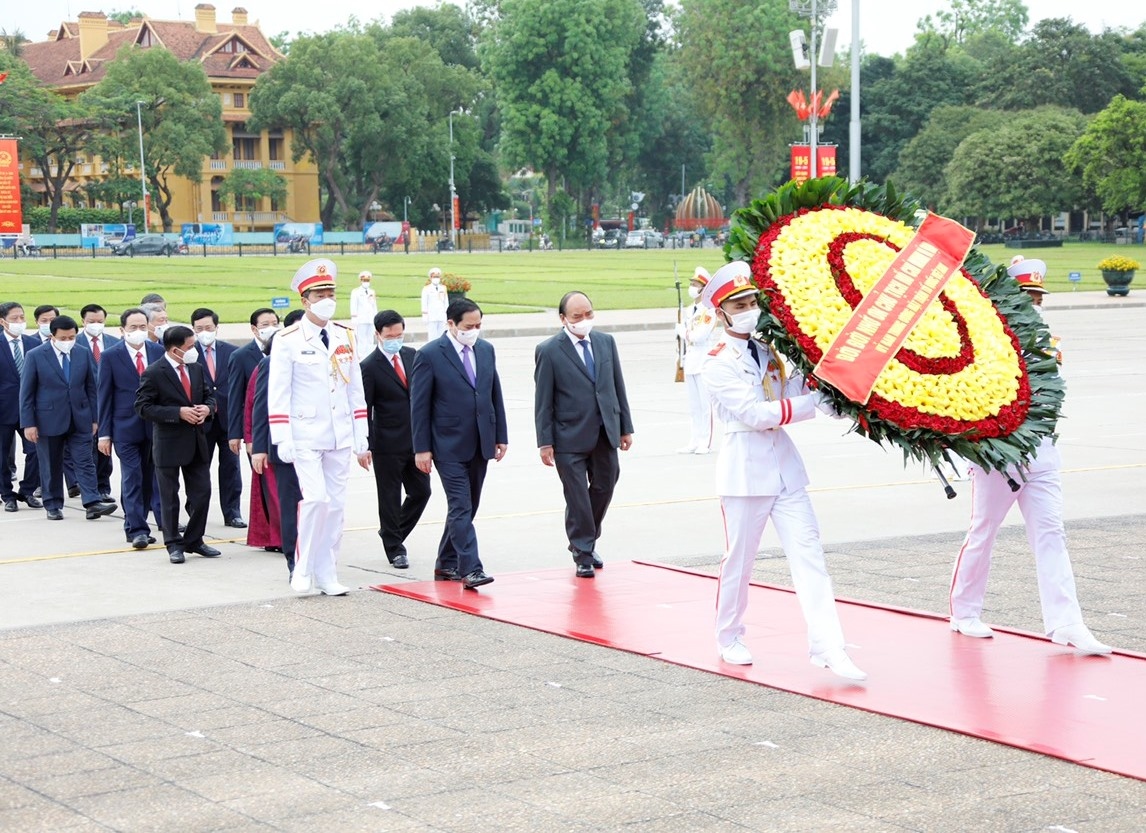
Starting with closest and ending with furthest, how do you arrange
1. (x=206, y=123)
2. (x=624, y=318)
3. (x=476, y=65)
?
1. (x=624, y=318)
2. (x=206, y=123)
3. (x=476, y=65)

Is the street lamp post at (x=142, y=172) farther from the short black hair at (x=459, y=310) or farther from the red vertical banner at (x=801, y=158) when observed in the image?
the short black hair at (x=459, y=310)

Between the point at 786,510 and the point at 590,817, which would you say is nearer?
the point at 590,817

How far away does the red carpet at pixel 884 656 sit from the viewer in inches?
262

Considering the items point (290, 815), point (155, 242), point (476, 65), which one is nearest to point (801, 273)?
point (290, 815)

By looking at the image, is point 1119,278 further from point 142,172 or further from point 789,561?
point 142,172

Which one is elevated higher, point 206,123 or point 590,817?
point 206,123

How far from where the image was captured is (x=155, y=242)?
8712cm

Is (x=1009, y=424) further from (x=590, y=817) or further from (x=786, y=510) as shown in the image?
(x=590, y=817)

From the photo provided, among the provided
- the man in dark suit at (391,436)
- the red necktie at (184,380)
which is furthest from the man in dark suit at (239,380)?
the man in dark suit at (391,436)

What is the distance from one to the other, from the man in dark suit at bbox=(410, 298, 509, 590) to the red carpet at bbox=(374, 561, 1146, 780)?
1.55 feet

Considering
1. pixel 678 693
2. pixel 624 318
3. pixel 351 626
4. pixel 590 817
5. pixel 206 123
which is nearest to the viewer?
pixel 590 817

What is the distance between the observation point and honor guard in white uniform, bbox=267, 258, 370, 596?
966cm

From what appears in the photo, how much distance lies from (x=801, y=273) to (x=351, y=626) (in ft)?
11.0

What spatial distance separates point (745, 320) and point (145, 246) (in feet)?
272
